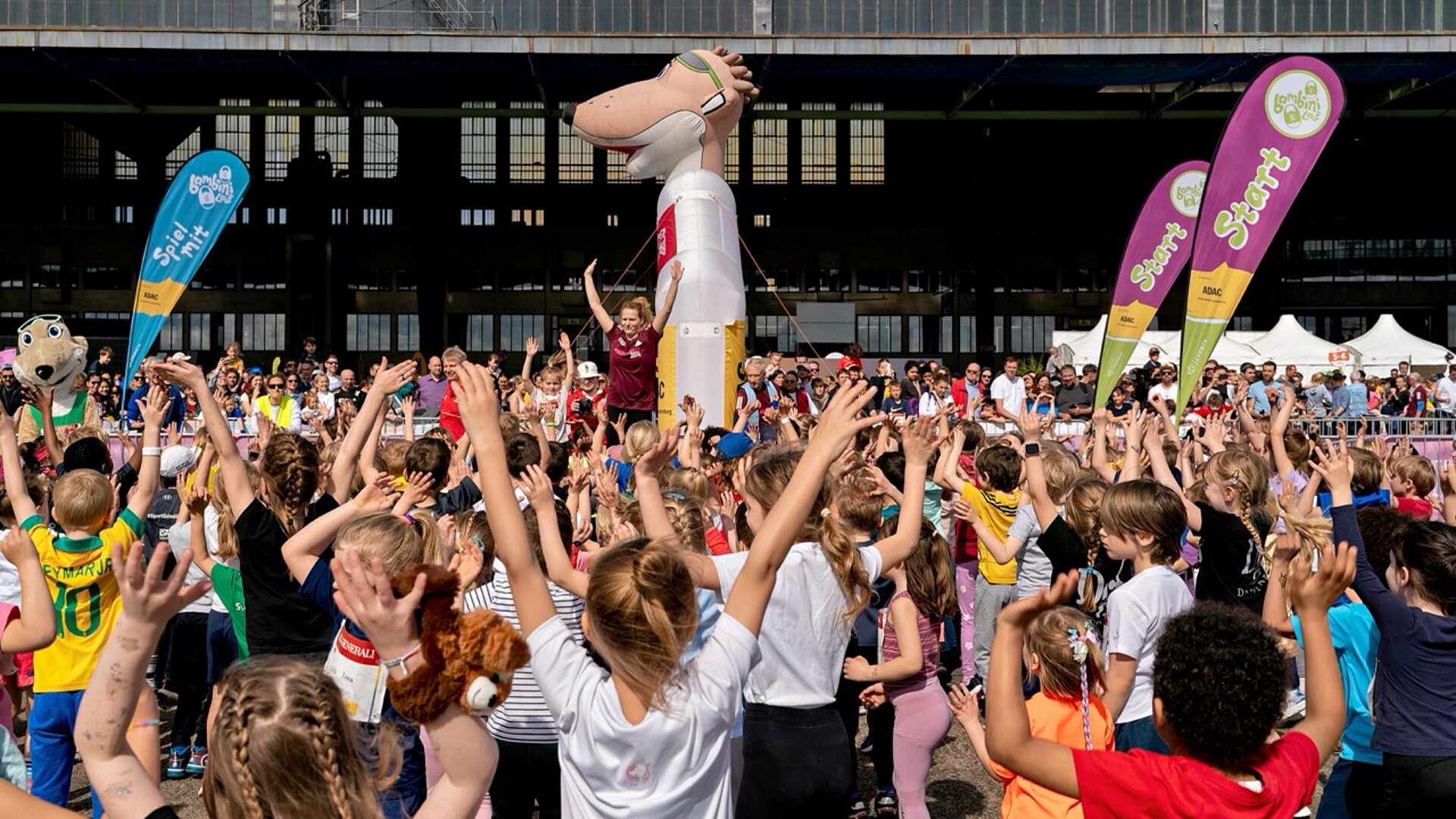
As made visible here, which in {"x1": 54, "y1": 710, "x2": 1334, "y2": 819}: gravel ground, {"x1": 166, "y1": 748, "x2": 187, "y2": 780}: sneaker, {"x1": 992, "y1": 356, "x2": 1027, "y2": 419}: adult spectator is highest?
{"x1": 992, "y1": 356, "x2": 1027, "y2": 419}: adult spectator

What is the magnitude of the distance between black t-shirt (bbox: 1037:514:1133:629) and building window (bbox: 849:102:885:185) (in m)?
28.0

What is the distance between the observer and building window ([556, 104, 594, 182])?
1288 inches

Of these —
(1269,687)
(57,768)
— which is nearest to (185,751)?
(57,768)

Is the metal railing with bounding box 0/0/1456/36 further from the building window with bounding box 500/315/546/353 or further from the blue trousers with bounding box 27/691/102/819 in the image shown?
the blue trousers with bounding box 27/691/102/819

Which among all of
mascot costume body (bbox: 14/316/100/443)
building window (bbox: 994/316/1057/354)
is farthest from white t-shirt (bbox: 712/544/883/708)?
building window (bbox: 994/316/1057/354)

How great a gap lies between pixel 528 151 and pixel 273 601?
29.8 m

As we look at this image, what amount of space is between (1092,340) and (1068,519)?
2166 cm

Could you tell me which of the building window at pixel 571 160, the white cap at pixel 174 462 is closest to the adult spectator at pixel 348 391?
the white cap at pixel 174 462

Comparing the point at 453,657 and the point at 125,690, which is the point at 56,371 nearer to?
the point at 125,690

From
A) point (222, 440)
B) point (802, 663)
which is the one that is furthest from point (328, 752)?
point (222, 440)

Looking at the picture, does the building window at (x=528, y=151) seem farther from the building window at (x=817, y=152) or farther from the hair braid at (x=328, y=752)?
the hair braid at (x=328, y=752)

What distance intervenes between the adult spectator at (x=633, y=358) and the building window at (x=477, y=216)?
21.5 meters

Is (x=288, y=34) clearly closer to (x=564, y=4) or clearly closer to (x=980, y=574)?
(x=564, y=4)

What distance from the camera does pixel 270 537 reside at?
4.37m
